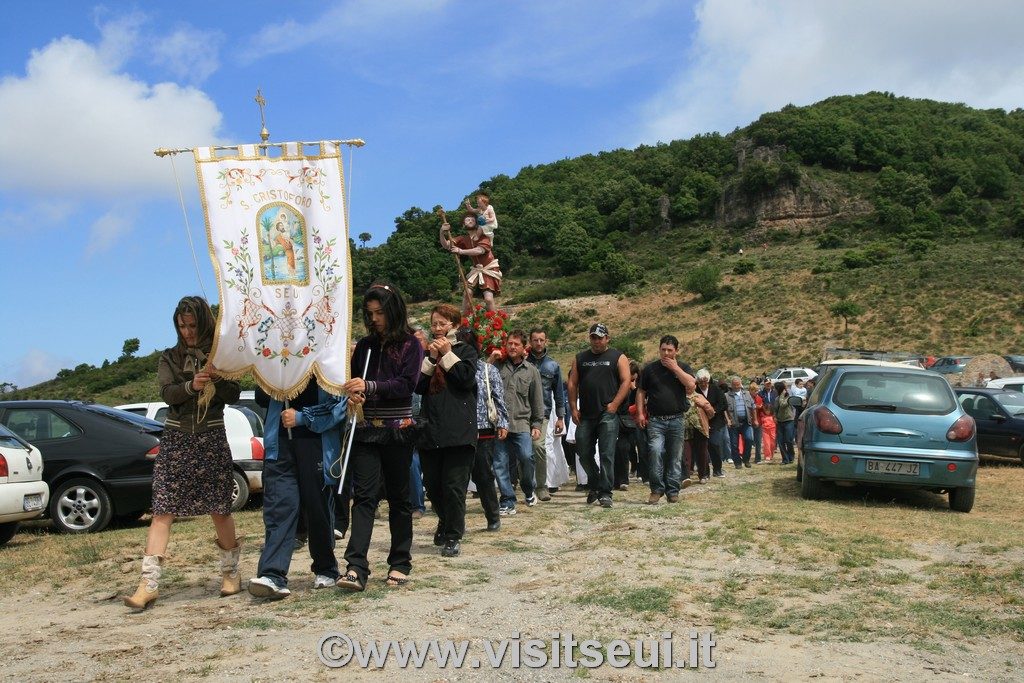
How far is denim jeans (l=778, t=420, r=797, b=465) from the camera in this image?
18.3m

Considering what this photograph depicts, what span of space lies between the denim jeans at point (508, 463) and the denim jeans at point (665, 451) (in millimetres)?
1329

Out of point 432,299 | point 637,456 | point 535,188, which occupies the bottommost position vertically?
point 637,456

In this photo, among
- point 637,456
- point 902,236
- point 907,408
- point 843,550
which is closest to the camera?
point 843,550

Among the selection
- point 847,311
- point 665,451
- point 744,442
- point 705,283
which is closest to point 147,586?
point 665,451

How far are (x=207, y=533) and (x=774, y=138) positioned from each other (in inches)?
4603

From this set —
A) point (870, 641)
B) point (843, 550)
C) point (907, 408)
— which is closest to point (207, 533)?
point (843, 550)

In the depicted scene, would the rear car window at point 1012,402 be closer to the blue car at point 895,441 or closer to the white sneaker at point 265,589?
the blue car at point 895,441

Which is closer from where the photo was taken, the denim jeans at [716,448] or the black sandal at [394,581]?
the black sandal at [394,581]

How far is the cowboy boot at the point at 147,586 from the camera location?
5992mm

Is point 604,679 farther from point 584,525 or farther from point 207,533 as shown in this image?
point 207,533

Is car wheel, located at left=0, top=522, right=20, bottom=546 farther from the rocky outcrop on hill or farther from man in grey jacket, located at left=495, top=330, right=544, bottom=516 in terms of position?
the rocky outcrop on hill

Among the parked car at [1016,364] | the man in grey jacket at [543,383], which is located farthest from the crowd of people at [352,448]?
the parked car at [1016,364]

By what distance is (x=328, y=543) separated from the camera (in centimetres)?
627

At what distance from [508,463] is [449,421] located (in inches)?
124
